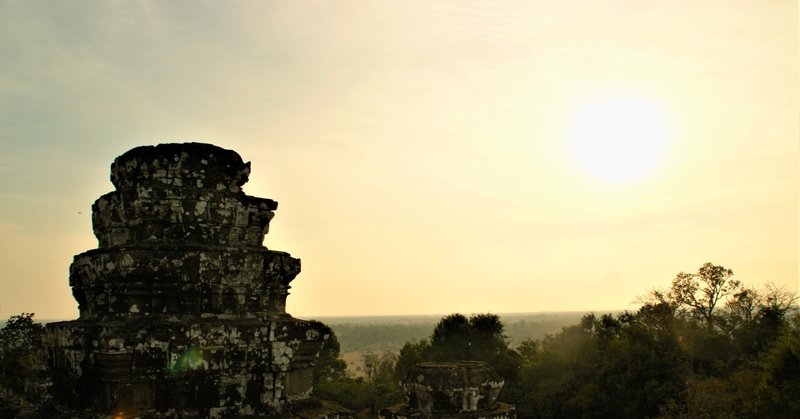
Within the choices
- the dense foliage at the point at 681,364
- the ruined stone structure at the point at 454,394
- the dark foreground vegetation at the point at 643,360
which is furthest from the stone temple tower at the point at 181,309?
the dense foliage at the point at 681,364

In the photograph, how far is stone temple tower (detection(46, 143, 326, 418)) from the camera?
158 inches

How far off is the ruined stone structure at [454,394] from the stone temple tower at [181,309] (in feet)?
21.6

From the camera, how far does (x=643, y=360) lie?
917 inches

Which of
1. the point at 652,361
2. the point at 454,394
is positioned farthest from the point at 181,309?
the point at 652,361

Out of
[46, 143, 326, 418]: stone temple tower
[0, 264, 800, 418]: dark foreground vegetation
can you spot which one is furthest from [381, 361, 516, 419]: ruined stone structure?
[0, 264, 800, 418]: dark foreground vegetation

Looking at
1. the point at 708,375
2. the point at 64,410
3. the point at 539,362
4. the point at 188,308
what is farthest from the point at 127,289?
the point at 539,362

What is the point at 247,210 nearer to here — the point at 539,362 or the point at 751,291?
the point at 539,362

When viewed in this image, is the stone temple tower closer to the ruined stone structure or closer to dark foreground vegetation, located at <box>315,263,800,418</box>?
the ruined stone structure

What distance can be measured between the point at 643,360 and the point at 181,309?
76.2 ft

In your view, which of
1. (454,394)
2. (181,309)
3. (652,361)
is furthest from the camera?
(652,361)

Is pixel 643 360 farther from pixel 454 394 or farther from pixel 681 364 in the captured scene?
pixel 454 394

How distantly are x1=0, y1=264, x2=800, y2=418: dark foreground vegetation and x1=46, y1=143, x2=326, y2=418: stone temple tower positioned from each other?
10.9m

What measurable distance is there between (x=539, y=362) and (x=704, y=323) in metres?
10.2

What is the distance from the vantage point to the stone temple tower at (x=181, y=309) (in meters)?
4.01
